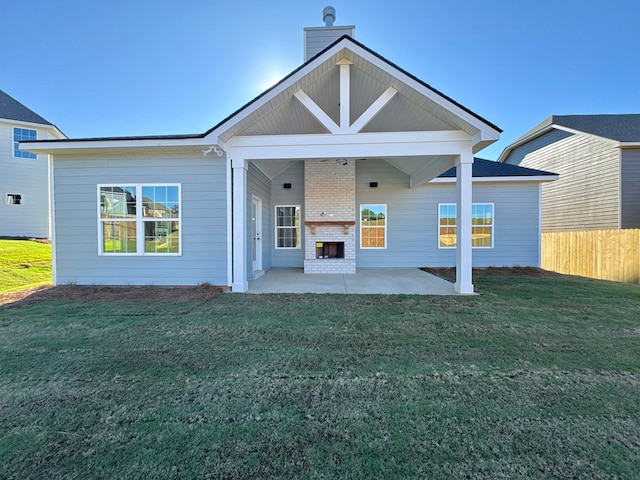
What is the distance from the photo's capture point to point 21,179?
1320 centimetres

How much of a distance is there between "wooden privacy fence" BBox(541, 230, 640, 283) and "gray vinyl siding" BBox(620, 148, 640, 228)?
10.0 ft

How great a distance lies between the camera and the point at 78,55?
1255cm

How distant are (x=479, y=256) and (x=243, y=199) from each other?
28.0 ft

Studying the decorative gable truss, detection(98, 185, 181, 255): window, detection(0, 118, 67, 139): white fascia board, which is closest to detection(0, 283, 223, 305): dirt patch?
detection(98, 185, 181, 255): window

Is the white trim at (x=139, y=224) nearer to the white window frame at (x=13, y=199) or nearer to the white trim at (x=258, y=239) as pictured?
the white trim at (x=258, y=239)

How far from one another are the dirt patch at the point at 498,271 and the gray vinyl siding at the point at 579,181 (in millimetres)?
5468

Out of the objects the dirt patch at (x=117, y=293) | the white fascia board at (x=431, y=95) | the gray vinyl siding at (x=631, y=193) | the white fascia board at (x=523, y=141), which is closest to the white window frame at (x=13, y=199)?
the dirt patch at (x=117, y=293)

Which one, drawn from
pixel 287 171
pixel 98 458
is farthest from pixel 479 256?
pixel 98 458

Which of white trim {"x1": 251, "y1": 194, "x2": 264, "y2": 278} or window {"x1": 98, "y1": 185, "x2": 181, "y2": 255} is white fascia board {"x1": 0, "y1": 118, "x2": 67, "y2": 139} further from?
white trim {"x1": 251, "y1": 194, "x2": 264, "y2": 278}

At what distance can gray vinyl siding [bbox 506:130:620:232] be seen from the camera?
38.3 feet

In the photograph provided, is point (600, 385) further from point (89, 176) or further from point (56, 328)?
point (89, 176)

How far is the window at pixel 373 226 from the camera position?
10094 mm

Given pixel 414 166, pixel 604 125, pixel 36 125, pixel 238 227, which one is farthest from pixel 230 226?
pixel 604 125

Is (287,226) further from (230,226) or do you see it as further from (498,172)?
(498,172)
